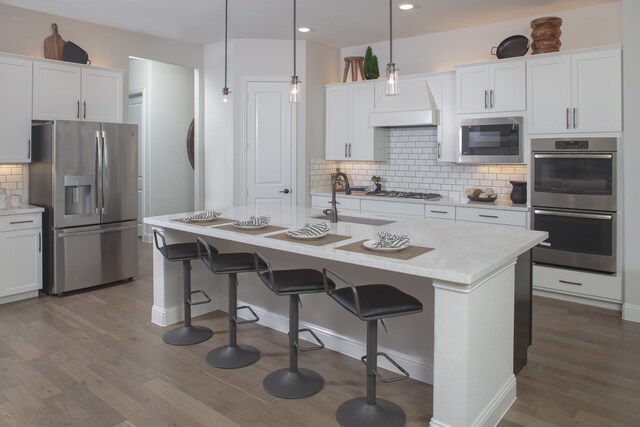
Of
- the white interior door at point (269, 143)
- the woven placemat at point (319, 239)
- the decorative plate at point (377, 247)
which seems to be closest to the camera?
the decorative plate at point (377, 247)

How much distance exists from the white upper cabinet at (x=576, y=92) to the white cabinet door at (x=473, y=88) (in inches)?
17.2

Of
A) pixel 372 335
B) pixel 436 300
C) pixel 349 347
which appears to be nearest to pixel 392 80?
pixel 436 300

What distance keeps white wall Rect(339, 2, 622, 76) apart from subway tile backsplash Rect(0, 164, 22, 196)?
4.18 m

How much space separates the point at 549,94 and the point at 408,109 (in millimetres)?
1529

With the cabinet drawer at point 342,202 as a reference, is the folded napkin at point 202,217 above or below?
below

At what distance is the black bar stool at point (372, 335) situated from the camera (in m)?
2.38

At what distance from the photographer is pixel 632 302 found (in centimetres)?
418

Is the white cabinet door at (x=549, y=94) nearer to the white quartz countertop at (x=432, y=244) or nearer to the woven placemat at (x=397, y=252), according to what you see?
the white quartz countertop at (x=432, y=244)

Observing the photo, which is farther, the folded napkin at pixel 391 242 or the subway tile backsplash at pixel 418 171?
the subway tile backsplash at pixel 418 171

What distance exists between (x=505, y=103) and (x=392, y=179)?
1.85 meters

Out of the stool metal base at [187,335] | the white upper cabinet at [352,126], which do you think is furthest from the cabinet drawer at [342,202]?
the stool metal base at [187,335]

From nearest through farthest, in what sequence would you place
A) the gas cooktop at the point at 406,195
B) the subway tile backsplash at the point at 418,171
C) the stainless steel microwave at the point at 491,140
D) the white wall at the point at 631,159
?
the white wall at the point at 631,159, the stainless steel microwave at the point at 491,140, the subway tile backsplash at the point at 418,171, the gas cooktop at the point at 406,195

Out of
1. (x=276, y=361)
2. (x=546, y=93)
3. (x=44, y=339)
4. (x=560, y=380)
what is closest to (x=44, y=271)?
(x=44, y=339)

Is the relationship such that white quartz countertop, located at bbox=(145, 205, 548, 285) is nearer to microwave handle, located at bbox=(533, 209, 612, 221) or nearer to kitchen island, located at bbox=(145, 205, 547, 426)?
kitchen island, located at bbox=(145, 205, 547, 426)
